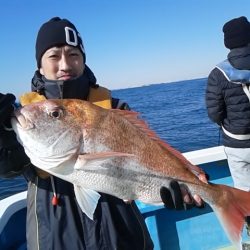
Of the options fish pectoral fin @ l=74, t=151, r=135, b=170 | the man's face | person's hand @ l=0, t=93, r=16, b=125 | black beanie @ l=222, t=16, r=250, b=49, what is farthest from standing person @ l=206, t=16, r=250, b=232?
person's hand @ l=0, t=93, r=16, b=125

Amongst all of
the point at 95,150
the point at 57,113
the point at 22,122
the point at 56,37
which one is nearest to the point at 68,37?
the point at 56,37

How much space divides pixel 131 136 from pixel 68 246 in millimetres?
810

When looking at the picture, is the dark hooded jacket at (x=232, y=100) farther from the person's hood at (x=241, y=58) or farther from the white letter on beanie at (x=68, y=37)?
the white letter on beanie at (x=68, y=37)

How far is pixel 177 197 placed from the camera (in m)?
2.25

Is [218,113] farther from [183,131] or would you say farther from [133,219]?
[183,131]

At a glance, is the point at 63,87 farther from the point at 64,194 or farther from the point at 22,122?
the point at 64,194

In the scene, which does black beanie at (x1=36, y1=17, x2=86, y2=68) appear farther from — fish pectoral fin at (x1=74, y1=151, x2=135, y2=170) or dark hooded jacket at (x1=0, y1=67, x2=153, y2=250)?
fish pectoral fin at (x1=74, y1=151, x2=135, y2=170)

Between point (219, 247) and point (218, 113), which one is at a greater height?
point (218, 113)

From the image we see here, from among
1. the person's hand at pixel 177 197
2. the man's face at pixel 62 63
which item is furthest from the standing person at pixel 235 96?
the man's face at pixel 62 63

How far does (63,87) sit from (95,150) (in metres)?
0.60

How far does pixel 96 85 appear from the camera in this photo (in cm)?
270

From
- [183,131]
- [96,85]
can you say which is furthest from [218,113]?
[183,131]

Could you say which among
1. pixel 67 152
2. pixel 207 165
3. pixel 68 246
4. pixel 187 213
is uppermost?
pixel 67 152

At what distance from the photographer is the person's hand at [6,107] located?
6.64 feet
